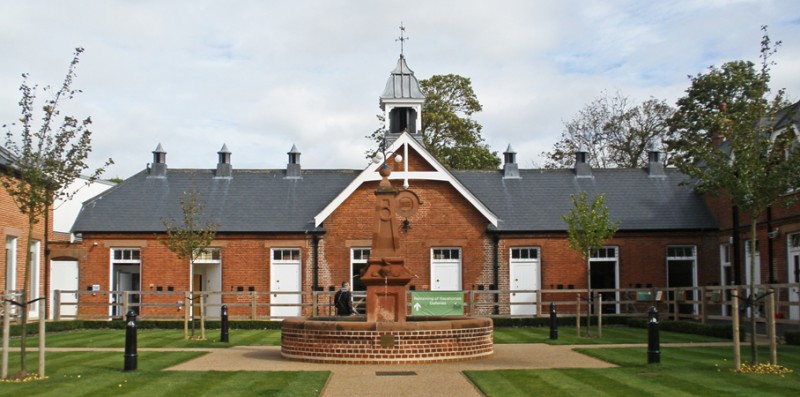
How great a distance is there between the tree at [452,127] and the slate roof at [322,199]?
536 inches

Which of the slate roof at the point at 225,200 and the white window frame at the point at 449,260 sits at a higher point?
the slate roof at the point at 225,200

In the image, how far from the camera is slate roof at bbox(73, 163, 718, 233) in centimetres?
3288

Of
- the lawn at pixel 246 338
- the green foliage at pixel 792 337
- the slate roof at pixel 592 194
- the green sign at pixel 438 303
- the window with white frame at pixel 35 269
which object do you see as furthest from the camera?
the slate roof at pixel 592 194

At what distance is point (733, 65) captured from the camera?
1796 inches

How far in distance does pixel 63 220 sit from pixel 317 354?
23.4 m

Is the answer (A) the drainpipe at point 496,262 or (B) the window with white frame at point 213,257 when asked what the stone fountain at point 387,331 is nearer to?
(A) the drainpipe at point 496,262

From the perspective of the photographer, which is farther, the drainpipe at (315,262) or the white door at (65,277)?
the white door at (65,277)

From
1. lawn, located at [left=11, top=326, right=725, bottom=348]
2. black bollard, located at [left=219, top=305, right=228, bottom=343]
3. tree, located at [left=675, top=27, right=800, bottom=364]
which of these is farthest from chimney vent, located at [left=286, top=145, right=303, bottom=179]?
tree, located at [left=675, top=27, right=800, bottom=364]

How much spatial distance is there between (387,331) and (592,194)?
1999cm

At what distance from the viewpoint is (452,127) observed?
50.0m

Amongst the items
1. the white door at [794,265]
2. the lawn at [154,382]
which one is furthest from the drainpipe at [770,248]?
the lawn at [154,382]

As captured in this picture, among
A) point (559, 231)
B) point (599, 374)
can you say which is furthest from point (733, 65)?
point (599, 374)

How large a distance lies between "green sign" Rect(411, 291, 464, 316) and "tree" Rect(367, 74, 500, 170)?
76.6ft

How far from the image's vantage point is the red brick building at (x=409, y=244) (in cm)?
3238
